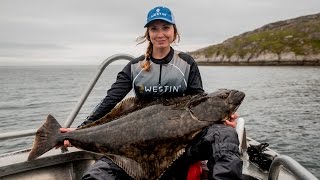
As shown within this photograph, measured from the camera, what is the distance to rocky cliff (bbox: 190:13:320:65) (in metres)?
112

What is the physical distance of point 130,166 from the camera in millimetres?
4406

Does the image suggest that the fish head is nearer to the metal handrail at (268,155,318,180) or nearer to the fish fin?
the metal handrail at (268,155,318,180)

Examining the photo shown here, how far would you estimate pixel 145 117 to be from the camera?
14.5ft

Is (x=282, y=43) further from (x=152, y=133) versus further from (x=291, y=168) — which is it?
(x=291, y=168)

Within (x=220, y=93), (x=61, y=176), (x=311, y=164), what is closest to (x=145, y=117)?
(x=220, y=93)

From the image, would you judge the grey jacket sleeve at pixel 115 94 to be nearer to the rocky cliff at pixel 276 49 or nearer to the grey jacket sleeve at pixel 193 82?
the grey jacket sleeve at pixel 193 82

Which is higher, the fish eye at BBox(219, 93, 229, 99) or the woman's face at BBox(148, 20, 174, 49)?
the woman's face at BBox(148, 20, 174, 49)

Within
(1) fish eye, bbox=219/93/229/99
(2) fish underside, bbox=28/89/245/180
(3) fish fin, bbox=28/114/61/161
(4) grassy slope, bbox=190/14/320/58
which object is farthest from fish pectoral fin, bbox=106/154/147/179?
(4) grassy slope, bbox=190/14/320/58

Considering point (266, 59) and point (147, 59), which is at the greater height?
point (147, 59)

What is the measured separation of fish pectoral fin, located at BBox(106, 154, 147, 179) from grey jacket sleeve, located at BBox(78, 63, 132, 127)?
907mm

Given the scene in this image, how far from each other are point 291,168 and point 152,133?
1.68 meters

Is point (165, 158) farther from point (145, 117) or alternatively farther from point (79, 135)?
point (79, 135)

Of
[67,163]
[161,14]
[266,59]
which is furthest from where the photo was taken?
[266,59]

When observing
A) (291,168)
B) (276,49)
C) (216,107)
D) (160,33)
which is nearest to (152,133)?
(216,107)
